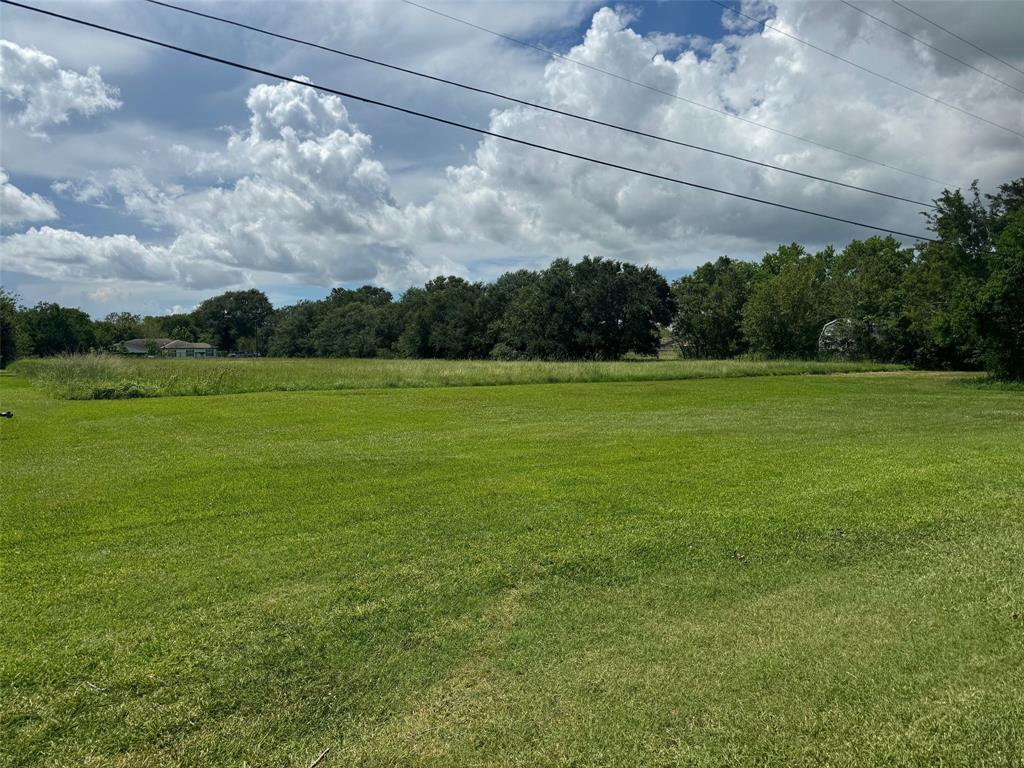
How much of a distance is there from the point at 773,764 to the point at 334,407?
56.1ft

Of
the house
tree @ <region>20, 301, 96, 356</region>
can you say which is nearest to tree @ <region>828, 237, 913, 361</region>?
tree @ <region>20, 301, 96, 356</region>

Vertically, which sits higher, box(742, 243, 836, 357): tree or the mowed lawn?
box(742, 243, 836, 357): tree

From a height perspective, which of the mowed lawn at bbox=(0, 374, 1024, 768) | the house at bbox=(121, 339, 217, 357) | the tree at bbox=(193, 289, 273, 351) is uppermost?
the tree at bbox=(193, 289, 273, 351)

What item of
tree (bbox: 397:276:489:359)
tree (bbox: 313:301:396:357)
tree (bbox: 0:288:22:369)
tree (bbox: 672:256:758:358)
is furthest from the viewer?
tree (bbox: 313:301:396:357)

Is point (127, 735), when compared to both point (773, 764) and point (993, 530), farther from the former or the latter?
point (993, 530)

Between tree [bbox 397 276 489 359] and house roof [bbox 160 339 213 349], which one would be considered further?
house roof [bbox 160 339 213 349]

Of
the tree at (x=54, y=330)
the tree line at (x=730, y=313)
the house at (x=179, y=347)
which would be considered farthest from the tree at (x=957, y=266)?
the house at (x=179, y=347)

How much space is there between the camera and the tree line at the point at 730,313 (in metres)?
27.0

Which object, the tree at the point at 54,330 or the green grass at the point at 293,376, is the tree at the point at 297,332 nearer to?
the tree at the point at 54,330

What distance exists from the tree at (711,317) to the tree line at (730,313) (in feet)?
0.47

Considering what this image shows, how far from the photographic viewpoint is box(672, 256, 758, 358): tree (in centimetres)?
6494

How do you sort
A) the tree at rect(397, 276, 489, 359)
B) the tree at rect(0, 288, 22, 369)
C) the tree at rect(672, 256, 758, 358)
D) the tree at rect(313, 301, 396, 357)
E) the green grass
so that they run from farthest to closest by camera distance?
the tree at rect(313, 301, 396, 357) < the tree at rect(397, 276, 489, 359) < the tree at rect(672, 256, 758, 358) < the tree at rect(0, 288, 22, 369) < the green grass

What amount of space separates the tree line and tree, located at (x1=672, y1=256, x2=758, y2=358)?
0.14 m

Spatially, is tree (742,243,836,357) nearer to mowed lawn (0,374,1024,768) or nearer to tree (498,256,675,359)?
tree (498,256,675,359)
